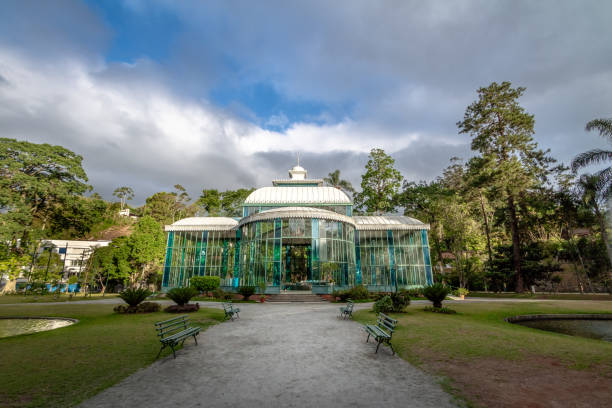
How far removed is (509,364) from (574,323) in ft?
36.8

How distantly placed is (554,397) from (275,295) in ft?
62.2

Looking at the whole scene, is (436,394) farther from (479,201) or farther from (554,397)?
(479,201)

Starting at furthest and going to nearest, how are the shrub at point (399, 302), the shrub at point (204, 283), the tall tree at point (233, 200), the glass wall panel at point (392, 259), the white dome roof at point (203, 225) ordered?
the tall tree at point (233, 200) → the white dome roof at point (203, 225) → the glass wall panel at point (392, 259) → the shrub at point (204, 283) → the shrub at point (399, 302)

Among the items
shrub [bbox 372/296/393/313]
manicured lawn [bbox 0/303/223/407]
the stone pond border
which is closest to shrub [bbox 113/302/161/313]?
manicured lawn [bbox 0/303/223/407]

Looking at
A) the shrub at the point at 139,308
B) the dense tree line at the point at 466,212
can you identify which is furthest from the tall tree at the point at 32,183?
the shrub at the point at 139,308

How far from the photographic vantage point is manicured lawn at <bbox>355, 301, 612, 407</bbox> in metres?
4.61

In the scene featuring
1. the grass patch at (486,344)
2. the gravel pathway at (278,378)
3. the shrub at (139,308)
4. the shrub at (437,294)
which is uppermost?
the shrub at (437,294)

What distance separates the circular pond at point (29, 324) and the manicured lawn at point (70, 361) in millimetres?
1755

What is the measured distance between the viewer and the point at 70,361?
20.9 ft

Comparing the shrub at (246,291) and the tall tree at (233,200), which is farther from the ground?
the tall tree at (233,200)

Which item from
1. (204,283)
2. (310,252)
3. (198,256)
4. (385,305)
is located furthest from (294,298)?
(198,256)

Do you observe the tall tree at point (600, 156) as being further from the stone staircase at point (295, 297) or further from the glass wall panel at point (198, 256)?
the glass wall panel at point (198, 256)

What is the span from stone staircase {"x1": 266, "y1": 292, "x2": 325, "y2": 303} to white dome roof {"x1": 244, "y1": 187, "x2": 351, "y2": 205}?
11.4 metres

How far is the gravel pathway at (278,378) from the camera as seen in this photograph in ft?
14.5
